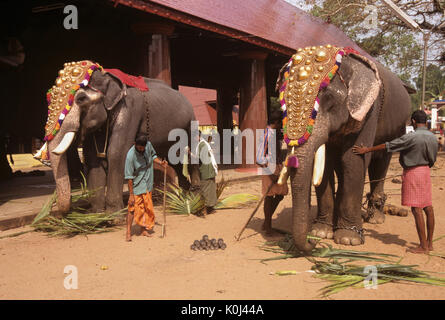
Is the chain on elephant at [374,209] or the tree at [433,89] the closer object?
the chain on elephant at [374,209]

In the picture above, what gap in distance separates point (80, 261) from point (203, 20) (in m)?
5.69

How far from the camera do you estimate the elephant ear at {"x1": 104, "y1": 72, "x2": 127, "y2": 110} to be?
18.2 ft

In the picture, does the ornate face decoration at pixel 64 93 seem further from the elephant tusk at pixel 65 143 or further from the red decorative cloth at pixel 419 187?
the red decorative cloth at pixel 419 187

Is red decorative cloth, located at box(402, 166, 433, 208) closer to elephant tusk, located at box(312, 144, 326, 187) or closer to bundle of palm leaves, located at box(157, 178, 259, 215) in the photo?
elephant tusk, located at box(312, 144, 326, 187)

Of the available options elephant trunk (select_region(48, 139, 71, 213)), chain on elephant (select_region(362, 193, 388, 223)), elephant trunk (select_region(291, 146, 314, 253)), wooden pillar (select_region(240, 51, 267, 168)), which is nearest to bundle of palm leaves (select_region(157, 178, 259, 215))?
elephant trunk (select_region(48, 139, 71, 213))

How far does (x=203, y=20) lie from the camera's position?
26.2 ft

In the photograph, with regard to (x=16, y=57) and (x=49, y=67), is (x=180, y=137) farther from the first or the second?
(x=49, y=67)

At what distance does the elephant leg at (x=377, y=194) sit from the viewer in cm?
599

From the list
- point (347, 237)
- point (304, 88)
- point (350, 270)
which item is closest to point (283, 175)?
point (304, 88)

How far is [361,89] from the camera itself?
4348mm

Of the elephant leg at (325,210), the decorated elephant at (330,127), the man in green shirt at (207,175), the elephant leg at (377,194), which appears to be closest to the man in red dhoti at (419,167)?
the decorated elephant at (330,127)

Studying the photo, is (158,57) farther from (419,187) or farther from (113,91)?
(419,187)

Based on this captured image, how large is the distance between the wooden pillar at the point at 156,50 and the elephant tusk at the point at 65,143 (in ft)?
9.50

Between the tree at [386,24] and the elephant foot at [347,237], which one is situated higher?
the tree at [386,24]
